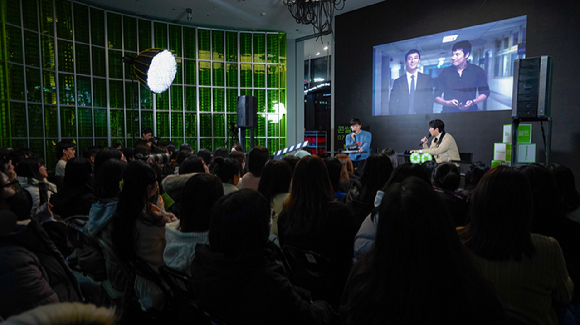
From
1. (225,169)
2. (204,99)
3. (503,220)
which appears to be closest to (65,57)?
(204,99)

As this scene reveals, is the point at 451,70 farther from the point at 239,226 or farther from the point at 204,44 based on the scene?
the point at 239,226

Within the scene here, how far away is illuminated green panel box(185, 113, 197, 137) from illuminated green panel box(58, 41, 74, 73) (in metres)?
2.86

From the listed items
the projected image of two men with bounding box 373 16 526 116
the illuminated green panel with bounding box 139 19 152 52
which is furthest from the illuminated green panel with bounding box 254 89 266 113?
the projected image of two men with bounding box 373 16 526 116

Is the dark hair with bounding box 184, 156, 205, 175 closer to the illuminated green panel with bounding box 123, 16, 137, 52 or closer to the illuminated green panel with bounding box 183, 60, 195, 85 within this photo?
the illuminated green panel with bounding box 123, 16, 137, 52

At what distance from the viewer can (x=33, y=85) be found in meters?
6.19

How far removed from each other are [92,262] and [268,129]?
27.5 ft

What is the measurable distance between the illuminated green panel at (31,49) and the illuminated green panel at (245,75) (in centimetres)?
473

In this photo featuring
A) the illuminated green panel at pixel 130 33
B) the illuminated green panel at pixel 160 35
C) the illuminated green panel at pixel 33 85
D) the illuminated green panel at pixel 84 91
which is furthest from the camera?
the illuminated green panel at pixel 160 35

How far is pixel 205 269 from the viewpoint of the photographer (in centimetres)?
108

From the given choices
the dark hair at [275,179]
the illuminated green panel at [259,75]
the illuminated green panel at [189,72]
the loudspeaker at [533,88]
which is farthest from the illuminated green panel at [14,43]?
the loudspeaker at [533,88]

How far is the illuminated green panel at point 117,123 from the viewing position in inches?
316

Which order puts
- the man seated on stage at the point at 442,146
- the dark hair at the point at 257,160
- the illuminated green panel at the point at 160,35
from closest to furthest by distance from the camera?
the dark hair at the point at 257,160
the man seated on stage at the point at 442,146
the illuminated green panel at the point at 160,35

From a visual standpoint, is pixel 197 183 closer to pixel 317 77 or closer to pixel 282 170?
pixel 282 170

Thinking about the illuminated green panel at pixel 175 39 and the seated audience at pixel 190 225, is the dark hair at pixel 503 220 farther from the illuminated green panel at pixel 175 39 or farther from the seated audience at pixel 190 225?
the illuminated green panel at pixel 175 39
